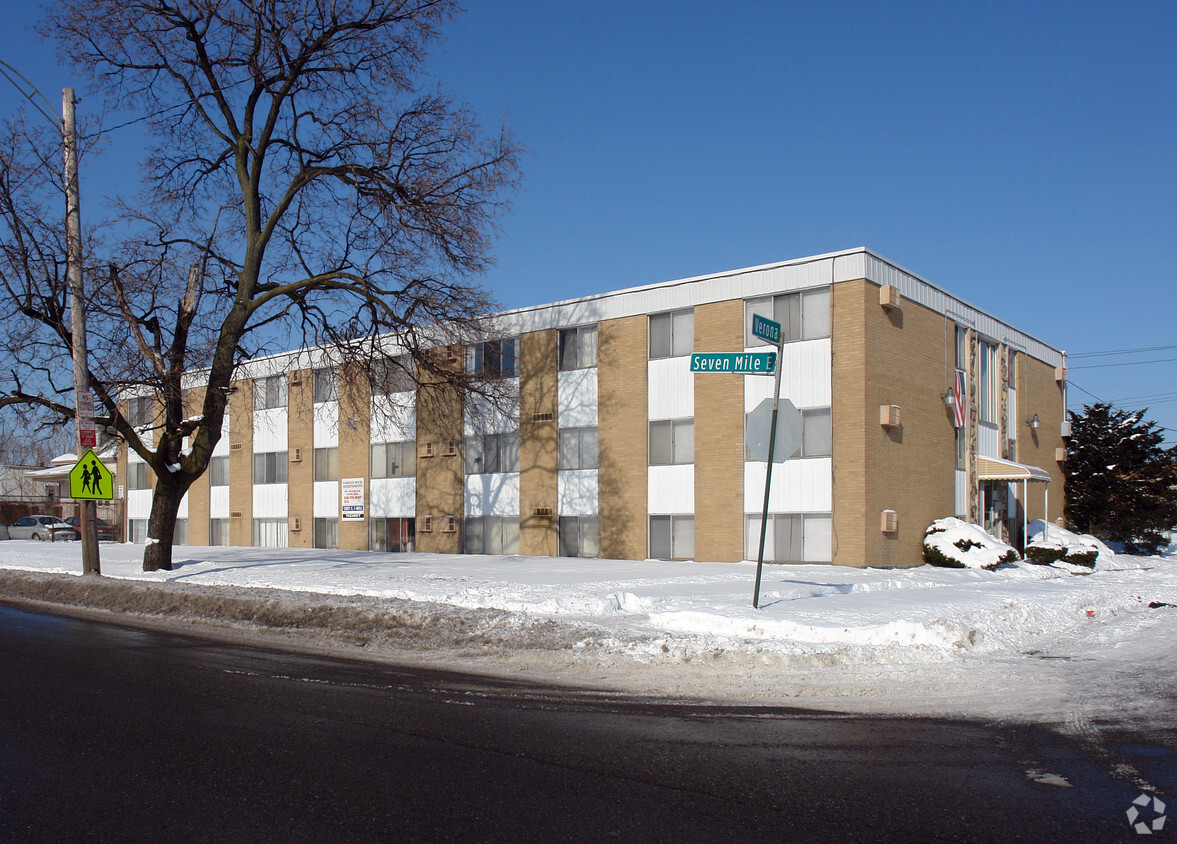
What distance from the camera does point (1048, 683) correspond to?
8.85m

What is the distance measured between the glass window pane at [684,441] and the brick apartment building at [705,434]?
0.06 meters

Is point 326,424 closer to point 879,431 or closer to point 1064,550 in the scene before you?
point 879,431

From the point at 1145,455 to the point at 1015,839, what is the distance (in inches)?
1381

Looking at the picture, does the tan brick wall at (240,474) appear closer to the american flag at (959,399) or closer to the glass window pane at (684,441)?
the glass window pane at (684,441)

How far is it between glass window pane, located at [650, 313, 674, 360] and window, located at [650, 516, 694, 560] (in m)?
4.57

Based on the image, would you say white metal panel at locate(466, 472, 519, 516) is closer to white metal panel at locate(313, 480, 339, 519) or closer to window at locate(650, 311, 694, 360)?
window at locate(650, 311, 694, 360)

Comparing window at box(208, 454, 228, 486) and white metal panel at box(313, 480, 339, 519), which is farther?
window at box(208, 454, 228, 486)

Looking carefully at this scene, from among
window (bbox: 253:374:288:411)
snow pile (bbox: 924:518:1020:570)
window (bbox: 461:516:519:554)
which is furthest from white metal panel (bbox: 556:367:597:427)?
window (bbox: 253:374:288:411)

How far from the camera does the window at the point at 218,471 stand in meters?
39.0

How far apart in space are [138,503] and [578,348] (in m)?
25.8

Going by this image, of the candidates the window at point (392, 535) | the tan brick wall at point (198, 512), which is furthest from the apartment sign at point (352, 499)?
the tan brick wall at point (198, 512)

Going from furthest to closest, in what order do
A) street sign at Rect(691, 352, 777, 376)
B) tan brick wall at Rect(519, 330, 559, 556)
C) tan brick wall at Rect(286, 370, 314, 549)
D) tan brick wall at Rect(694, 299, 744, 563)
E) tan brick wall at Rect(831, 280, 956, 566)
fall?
tan brick wall at Rect(286, 370, 314, 549)
tan brick wall at Rect(519, 330, 559, 556)
tan brick wall at Rect(694, 299, 744, 563)
tan brick wall at Rect(831, 280, 956, 566)
street sign at Rect(691, 352, 777, 376)

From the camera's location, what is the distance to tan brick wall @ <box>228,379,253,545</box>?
37656 mm

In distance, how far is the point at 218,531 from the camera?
39.2 meters
